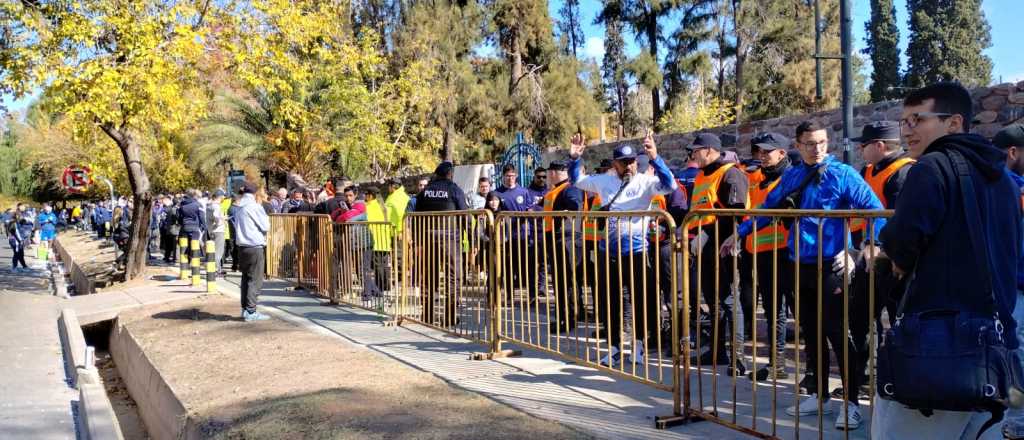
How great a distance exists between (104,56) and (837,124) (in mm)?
11562

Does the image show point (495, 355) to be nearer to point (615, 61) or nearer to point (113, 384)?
point (113, 384)

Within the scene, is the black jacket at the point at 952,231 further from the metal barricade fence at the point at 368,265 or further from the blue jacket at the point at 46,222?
the blue jacket at the point at 46,222

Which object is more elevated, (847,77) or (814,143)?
(847,77)

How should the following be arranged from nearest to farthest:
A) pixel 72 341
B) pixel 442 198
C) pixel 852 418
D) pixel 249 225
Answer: pixel 852 418
pixel 442 198
pixel 249 225
pixel 72 341

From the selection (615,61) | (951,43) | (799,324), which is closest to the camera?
(799,324)

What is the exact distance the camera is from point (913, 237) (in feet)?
8.84

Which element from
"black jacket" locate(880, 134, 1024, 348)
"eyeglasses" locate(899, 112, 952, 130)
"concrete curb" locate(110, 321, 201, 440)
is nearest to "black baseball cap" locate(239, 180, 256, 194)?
"concrete curb" locate(110, 321, 201, 440)

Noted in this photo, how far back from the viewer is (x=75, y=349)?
9.61m

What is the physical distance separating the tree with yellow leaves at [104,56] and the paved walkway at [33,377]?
3.26 metres

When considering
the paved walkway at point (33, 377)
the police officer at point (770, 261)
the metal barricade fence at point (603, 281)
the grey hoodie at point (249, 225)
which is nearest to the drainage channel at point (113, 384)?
the paved walkway at point (33, 377)

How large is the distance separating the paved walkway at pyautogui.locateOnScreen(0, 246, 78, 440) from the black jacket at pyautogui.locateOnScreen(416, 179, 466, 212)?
12.6 ft

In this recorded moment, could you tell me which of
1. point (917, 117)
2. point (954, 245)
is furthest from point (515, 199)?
point (954, 245)

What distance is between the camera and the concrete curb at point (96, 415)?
20.2 feet

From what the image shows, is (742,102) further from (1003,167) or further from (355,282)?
(1003,167)
